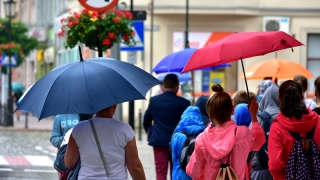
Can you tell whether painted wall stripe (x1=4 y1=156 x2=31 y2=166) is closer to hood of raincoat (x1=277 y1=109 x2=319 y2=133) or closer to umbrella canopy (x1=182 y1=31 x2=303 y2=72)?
umbrella canopy (x1=182 y1=31 x2=303 y2=72)

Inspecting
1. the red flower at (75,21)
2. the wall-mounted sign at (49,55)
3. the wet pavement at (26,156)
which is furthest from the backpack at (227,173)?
the wall-mounted sign at (49,55)

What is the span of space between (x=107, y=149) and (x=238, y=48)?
196cm

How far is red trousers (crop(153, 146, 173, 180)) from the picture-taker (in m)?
11.2

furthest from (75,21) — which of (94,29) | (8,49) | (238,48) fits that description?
(8,49)

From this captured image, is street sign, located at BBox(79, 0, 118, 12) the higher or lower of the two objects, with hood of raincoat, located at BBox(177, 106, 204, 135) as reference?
higher

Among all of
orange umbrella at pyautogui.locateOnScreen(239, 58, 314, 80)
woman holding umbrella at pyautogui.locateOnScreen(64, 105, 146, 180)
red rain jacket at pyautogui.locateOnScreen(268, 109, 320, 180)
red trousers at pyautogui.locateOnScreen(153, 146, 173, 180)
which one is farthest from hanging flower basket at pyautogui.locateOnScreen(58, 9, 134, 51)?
woman holding umbrella at pyautogui.locateOnScreen(64, 105, 146, 180)

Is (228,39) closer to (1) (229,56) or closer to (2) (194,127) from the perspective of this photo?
(1) (229,56)

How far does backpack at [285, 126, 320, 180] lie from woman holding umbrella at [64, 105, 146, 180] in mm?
1306

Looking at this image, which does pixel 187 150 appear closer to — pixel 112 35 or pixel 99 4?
pixel 99 4

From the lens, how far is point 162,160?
11305mm

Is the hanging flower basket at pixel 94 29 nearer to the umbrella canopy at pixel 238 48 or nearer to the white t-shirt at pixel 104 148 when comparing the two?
the umbrella canopy at pixel 238 48

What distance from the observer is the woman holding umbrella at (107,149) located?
6297 millimetres

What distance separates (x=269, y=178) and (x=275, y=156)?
41.6 inches

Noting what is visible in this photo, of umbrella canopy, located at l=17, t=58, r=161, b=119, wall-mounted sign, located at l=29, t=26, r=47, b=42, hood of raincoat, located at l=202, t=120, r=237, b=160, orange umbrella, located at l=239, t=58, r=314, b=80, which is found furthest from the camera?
wall-mounted sign, located at l=29, t=26, r=47, b=42
